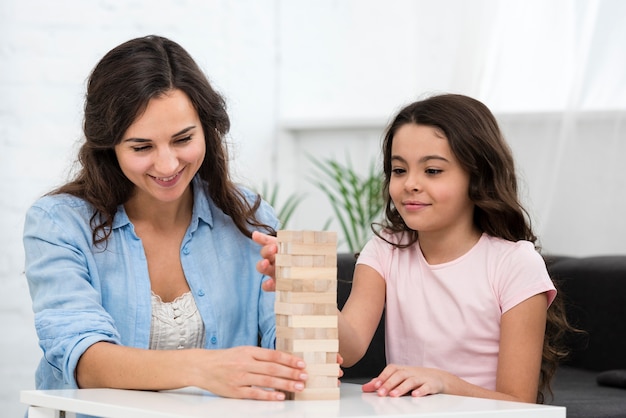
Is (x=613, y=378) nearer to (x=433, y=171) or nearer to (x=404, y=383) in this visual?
(x=433, y=171)

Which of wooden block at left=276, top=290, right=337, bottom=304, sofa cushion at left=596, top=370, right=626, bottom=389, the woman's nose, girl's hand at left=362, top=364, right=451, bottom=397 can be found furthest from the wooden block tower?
sofa cushion at left=596, top=370, right=626, bottom=389

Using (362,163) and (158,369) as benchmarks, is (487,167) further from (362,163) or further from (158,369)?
(362,163)

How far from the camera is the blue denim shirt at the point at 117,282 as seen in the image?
1.76m

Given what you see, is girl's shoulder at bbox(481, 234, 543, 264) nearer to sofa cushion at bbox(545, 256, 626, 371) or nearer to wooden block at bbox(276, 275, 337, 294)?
wooden block at bbox(276, 275, 337, 294)

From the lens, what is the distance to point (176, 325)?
2020 millimetres

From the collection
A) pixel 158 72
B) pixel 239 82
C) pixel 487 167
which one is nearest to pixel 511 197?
pixel 487 167

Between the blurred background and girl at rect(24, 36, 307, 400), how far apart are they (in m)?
0.85

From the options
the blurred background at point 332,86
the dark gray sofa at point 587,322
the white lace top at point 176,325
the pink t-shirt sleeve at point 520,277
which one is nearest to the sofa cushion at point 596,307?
the dark gray sofa at point 587,322

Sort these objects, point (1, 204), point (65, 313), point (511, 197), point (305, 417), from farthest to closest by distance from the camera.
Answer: point (1, 204)
point (511, 197)
point (65, 313)
point (305, 417)

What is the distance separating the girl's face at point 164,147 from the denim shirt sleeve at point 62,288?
150 millimetres

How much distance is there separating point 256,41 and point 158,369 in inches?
132

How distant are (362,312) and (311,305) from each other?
1.97ft

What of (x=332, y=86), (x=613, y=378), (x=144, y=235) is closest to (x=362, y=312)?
(x=144, y=235)

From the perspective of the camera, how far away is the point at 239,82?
4.70 meters
